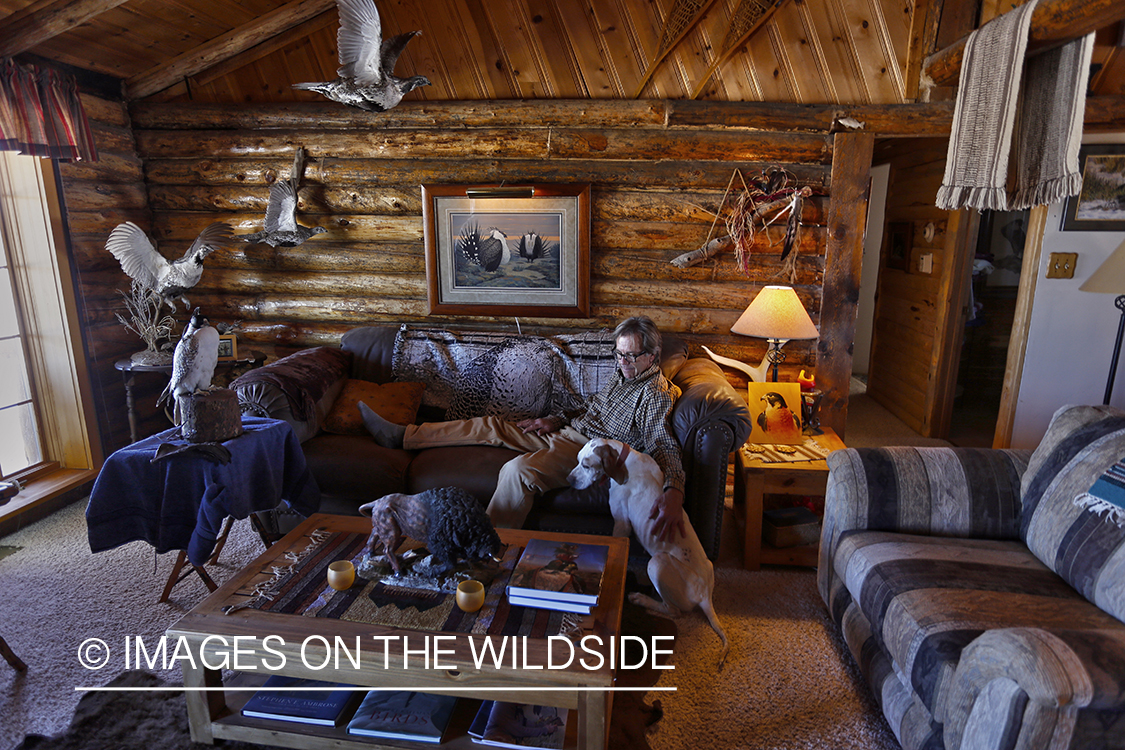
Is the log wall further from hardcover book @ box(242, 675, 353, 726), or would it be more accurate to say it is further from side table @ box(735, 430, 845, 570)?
hardcover book @ box(242, 675, 353, 726)

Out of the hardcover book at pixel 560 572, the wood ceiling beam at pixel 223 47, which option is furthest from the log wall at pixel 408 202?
the hardcover book at pixel 560 572

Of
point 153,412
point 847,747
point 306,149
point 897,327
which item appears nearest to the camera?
point 847,747

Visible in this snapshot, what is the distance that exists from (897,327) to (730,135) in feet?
9.47

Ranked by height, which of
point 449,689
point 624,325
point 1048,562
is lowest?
point 449,689

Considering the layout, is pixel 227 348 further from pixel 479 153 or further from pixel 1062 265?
pixel 1062 265

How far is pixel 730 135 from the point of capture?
139 inches

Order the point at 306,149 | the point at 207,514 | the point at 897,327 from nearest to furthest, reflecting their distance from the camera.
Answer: the point at 207,514, the point at 306,149, the point at 897,327

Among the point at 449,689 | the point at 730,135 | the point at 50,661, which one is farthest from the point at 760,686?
the point at 730,135

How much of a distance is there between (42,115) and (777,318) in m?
3.90

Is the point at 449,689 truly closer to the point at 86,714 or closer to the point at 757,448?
the point at 86,714

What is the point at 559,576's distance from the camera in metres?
1.89

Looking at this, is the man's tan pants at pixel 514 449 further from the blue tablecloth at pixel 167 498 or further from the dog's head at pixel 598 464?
the blue tablecloth at pixel 167 498

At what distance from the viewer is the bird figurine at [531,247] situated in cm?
379

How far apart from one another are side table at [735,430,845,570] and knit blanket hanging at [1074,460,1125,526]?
39.2 inches
